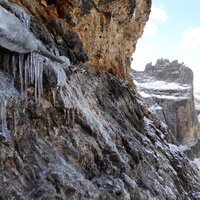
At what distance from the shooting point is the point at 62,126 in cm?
977

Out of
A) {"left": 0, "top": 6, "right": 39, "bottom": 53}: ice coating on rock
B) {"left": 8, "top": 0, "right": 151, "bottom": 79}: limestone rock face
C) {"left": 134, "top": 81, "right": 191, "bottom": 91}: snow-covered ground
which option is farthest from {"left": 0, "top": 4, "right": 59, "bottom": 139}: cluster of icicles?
{"left": 134, "top": 81, "right": 191, "bottom": 91}: snow-covered ground

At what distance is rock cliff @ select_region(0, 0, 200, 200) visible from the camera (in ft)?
25.5

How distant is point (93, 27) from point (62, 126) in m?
8.67

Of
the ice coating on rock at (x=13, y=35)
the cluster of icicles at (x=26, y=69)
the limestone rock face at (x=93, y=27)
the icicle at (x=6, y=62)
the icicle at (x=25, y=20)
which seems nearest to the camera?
the ice coating on rock at (x=13, y=35)

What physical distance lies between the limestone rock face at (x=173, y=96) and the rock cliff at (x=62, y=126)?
38255 mm

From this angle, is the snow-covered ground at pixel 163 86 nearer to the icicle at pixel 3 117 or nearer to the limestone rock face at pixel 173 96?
the limestone rock face at pixel 173 96

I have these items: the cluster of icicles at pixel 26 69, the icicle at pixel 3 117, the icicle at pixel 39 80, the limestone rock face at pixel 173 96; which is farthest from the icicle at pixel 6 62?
the limestone rock face at pixel 173 96

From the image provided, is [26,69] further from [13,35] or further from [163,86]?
[163,86]

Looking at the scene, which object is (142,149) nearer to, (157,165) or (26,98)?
(157,165)

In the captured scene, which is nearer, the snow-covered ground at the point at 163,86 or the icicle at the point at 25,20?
the icicle at the point at 25,20

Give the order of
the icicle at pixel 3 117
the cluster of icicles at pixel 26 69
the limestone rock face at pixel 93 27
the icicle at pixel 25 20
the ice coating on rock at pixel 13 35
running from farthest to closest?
the limestone rock face at pixel 93 27 < the icicle at pixel 25 20 < the cluster of icicles at pixel 26 69 < the icicle at pixel 3 117 < the ice coating on rock at pixel 13 35

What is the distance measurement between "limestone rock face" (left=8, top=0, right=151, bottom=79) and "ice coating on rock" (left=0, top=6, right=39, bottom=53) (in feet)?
8.25

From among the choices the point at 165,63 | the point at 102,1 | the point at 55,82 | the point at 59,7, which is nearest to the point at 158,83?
the point at 165,63

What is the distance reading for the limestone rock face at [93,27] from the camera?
12.2m
